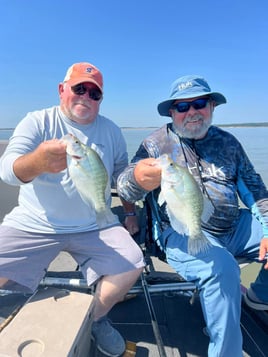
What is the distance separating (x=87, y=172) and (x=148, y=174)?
1.32 ft

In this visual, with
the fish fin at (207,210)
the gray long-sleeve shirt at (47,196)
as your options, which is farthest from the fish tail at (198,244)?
the gray long-sleeve shirt at (47,196)

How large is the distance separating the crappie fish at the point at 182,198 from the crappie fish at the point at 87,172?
1.25ft

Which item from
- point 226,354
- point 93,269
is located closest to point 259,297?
point 226,354

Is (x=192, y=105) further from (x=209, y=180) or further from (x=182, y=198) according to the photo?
(x=182, y=198)

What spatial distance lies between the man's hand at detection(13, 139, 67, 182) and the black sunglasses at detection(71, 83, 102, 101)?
0.78m

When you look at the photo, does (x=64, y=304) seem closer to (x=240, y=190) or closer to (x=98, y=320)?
(x=98, y=320)

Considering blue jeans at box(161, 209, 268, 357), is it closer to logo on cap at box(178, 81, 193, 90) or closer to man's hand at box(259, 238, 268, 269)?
man's hand at box(259, 238, 268, 269)

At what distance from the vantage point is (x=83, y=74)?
264 centimetres

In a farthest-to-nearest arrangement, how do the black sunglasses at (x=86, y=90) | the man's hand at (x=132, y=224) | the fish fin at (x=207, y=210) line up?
the man's hand at (x=132, y=224)
the black sunglasses at (x=86, y=90)
the fish fin at (x=207, y=210)

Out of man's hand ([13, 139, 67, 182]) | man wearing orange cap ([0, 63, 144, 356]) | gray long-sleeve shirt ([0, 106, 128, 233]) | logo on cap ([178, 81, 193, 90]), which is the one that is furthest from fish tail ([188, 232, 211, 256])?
logo on cap ([178, 81, 193, 90])

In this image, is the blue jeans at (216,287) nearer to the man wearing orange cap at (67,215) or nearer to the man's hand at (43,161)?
the man wearing orange cap at (67,215)

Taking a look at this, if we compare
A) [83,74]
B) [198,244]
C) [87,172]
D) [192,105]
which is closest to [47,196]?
[87,172]

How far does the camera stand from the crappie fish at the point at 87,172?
187 centimetres

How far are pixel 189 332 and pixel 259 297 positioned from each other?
0.68m
